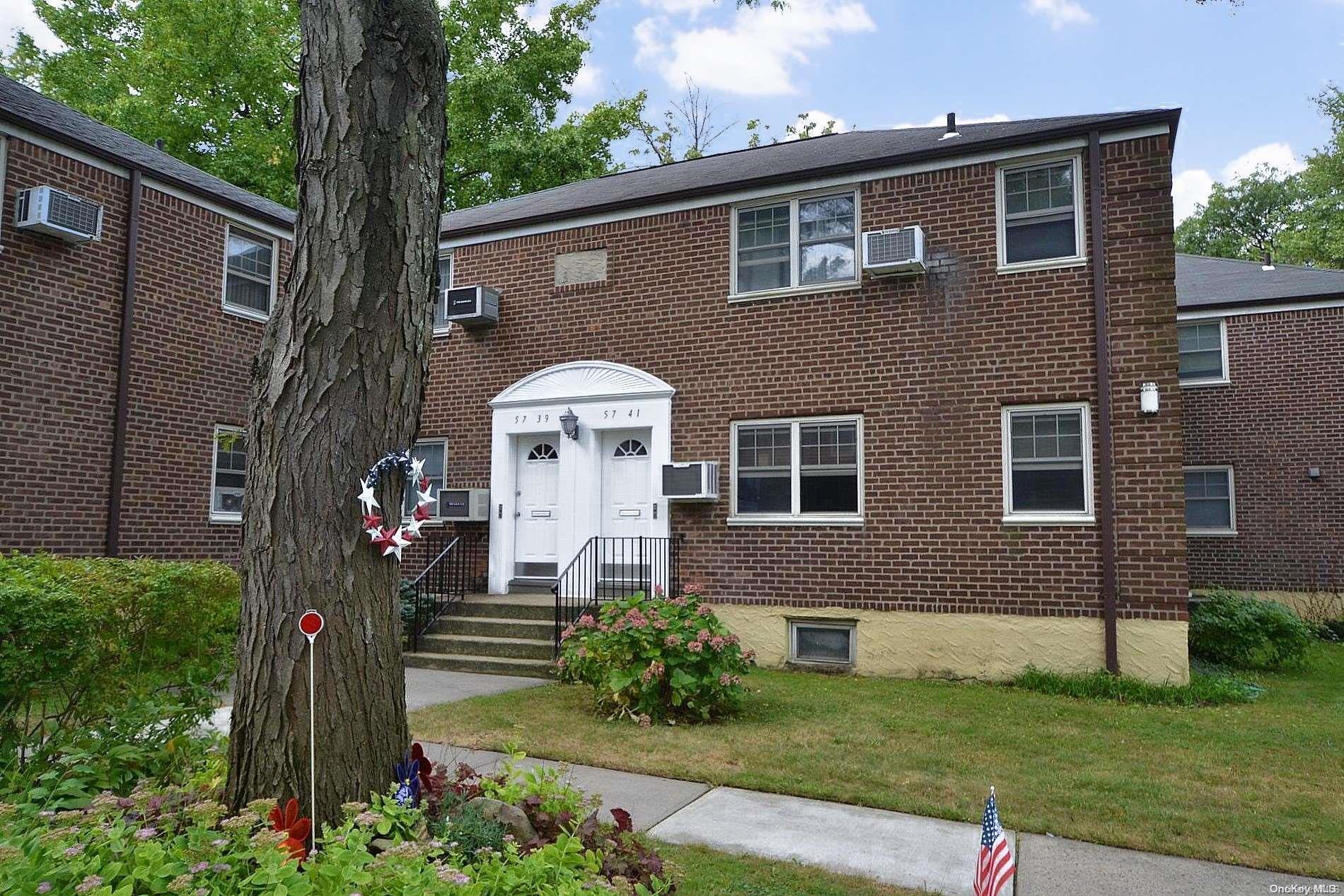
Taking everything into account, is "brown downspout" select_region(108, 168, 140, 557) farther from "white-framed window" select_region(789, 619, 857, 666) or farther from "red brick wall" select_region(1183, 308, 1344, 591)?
"red brick wall" select_region(1183, 308, 1344, 591)

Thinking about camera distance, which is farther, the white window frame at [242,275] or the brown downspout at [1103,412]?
the white window frame at [242,275]

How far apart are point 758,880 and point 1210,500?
1501cm

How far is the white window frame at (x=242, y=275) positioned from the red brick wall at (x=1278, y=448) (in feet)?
51.1

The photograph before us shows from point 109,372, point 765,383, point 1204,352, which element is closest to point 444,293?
point 109,372

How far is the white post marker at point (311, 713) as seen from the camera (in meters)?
3.12

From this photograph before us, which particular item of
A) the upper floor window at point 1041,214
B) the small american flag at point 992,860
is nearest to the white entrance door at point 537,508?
the upper floor window at point 1041,214

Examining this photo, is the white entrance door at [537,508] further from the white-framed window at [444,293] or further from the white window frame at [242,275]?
the white window frame at [242,275]

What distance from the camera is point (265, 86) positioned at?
24891 millimetres

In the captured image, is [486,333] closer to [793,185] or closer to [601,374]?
[601,374]

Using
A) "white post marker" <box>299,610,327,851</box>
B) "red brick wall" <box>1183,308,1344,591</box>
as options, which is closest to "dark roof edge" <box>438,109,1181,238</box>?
"white post marker" <box>299,610,327,851</box>

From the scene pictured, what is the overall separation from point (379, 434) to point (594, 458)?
835 centimetres

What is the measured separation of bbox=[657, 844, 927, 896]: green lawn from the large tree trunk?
1.47 meters

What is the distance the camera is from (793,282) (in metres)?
11.0

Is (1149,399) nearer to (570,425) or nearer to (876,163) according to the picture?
(876,163)
